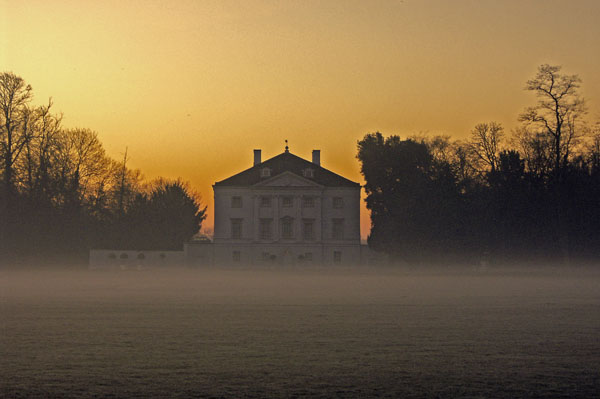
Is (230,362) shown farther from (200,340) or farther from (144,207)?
(144,207)

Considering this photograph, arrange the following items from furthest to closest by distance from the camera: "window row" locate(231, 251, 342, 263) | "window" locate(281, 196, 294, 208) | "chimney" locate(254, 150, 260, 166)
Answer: "chimney" locate(254, 150, 260, 166)
"window" locate(281, 196, 294, 208)
"window row" locate(231, 251, 342, 263)

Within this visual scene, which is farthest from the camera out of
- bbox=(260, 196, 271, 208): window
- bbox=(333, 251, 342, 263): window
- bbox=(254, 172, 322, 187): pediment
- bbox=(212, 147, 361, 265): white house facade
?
bbox=(260, 196, 271, 208): window

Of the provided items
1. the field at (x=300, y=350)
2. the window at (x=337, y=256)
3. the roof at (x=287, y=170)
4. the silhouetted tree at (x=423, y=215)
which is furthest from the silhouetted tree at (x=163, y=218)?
the field at (x=300, y=350)

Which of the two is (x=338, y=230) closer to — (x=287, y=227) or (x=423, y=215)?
(x=287, y=227)

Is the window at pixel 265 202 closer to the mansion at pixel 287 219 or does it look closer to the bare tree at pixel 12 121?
the mansion at pixel 287 219

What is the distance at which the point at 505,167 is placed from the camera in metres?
65.7

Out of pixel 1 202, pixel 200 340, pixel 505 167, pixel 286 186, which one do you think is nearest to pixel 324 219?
pixel 286 186

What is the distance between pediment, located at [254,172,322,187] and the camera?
88.7 metres

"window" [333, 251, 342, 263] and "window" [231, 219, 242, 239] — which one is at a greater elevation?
"window" [231, 219, 242, 239]

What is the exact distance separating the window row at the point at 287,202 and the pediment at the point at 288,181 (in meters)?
1.55

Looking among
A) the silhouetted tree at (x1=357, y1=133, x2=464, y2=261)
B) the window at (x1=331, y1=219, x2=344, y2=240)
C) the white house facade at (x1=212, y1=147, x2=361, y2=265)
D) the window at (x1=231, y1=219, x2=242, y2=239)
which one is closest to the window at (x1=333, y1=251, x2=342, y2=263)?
the white house facade at (x1=212, y1=147, x2=361, y2=265)

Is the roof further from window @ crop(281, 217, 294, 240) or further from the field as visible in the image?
the field

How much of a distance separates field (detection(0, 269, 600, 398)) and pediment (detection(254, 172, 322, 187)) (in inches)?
2420

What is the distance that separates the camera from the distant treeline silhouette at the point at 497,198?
60625 mm
